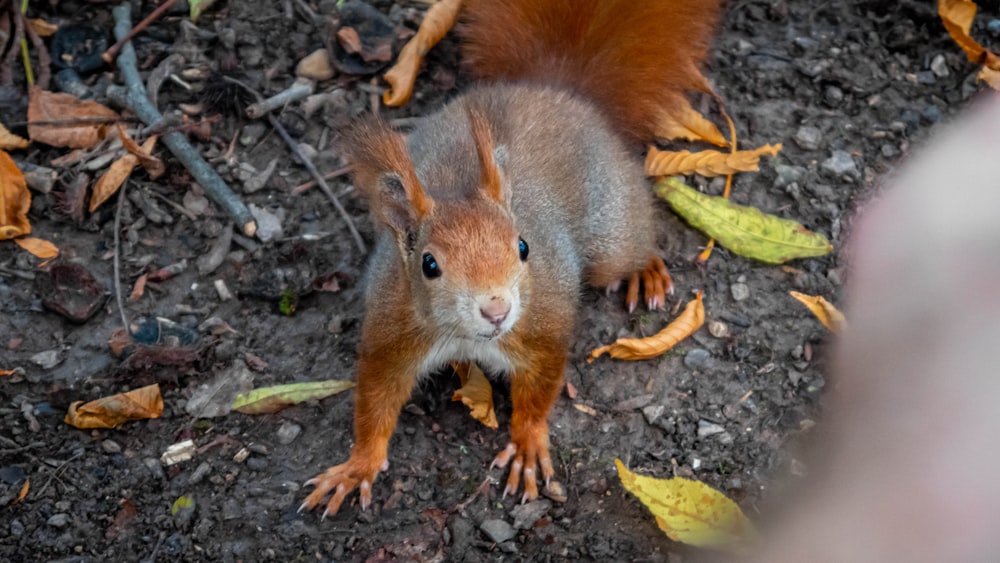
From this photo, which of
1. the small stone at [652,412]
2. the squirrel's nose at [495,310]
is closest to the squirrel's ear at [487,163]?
the squirrel's nose at [495,310]

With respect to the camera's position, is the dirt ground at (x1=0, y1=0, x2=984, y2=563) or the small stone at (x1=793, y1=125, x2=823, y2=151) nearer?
the dirt ground at (x1=0, y1=0, x2=984, y2=563)

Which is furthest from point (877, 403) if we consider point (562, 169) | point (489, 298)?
point (562, 169)

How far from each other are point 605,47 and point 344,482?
1414 millimetres

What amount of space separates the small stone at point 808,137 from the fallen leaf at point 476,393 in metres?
1.27

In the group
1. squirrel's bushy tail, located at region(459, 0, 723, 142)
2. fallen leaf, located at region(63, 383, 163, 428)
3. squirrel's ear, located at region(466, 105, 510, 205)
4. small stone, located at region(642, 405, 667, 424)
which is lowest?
fallen leaf, located at region(63, 383, 163, 428)

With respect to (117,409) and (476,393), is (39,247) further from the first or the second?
(476,393)

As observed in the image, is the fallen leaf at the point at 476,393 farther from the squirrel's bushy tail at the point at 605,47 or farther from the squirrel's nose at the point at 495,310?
the squirrel's bushy tail at the point at 605,47

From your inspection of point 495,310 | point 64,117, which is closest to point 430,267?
point 495,310

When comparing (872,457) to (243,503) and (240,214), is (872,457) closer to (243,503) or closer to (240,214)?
(243,503)

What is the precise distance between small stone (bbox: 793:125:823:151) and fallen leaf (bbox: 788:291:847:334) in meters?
0.64

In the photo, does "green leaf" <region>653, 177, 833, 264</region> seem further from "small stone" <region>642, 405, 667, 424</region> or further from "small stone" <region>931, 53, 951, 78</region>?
"small stone" <region>931, 53, 951, 78</region>

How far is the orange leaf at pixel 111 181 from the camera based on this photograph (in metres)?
2.73

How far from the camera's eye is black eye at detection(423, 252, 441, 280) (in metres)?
1.85

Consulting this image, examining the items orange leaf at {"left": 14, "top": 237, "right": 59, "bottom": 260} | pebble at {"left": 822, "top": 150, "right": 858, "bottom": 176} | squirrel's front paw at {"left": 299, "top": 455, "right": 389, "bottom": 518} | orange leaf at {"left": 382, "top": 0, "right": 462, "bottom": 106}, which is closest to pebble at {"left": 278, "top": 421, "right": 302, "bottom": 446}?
squirrel's front paw at {"left": 299, "top": 455, "right": 389, "bottom": 518}
